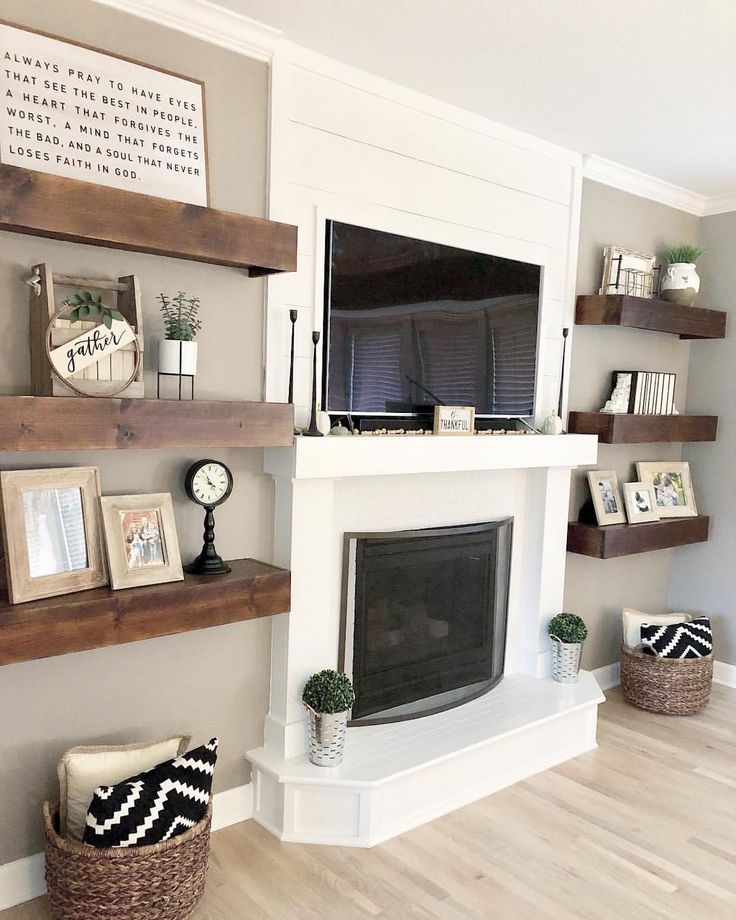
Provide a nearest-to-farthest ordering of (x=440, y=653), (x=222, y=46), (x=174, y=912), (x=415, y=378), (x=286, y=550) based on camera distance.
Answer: (x=174, y=912) < (x=222, y=46) < (x=286, y=550) < (x=415, y=378) < (x=440, y=653)

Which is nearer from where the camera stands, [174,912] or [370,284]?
[174,912]

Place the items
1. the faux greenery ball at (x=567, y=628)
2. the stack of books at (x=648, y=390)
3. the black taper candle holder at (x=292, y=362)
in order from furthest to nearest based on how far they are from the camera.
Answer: the stack of books at (x=648, y=390) → the faux greenery ball at (x=567, y=628) → the black taper candle holder at (x=292, y=362)

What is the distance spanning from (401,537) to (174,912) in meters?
1.41

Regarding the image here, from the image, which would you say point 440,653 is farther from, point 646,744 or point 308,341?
point 308,341

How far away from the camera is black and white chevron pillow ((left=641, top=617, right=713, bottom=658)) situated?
3.64 meters

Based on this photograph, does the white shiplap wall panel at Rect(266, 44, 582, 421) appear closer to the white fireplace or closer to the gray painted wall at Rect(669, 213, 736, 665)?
the white fireplace

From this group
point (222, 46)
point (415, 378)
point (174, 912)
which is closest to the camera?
point (174, 912)

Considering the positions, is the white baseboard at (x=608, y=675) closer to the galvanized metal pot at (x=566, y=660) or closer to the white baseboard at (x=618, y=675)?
the white baseboard at (x=618, y=675)

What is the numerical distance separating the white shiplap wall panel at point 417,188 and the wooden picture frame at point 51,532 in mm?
1195

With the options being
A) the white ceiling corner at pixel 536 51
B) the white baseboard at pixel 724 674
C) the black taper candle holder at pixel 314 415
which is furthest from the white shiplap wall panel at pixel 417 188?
the white baseboard at pixel 724 674

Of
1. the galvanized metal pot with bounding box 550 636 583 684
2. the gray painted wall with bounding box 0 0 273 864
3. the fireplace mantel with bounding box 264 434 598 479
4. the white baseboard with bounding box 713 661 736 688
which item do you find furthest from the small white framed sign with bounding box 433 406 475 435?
the white baseboard with bounding box 713 661 736 688

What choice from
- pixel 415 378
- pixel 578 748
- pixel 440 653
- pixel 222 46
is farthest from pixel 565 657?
pixel 222 46

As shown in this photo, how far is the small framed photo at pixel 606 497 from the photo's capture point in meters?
3.67

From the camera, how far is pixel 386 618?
9.86ft
